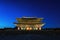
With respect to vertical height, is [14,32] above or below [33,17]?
below

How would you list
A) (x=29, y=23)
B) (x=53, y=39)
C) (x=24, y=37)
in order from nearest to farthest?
(x=53, y=39) < (x=24, y=37) < (x=29, y=23)

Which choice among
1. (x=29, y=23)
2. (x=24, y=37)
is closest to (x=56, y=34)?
(x=24, y=37)

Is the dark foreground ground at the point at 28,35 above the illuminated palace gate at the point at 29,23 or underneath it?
underneath

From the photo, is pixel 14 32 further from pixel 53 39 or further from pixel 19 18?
pixel 19 18

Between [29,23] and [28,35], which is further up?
[29,23]

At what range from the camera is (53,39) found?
19.0 feet

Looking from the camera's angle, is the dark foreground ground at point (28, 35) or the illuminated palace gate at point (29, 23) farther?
the illuminated palace gate at point (29, 23)

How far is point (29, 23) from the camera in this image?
3291 cm

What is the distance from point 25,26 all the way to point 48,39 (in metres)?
27.4

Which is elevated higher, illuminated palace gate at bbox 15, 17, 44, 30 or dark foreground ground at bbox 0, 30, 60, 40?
illuminated palace gate at bbox 15, 17, 44, 30

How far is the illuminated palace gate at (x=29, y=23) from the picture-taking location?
3264 cm

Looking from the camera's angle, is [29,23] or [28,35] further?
[29,23]

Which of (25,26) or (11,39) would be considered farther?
(25,26)

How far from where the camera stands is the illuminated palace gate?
107 feet
